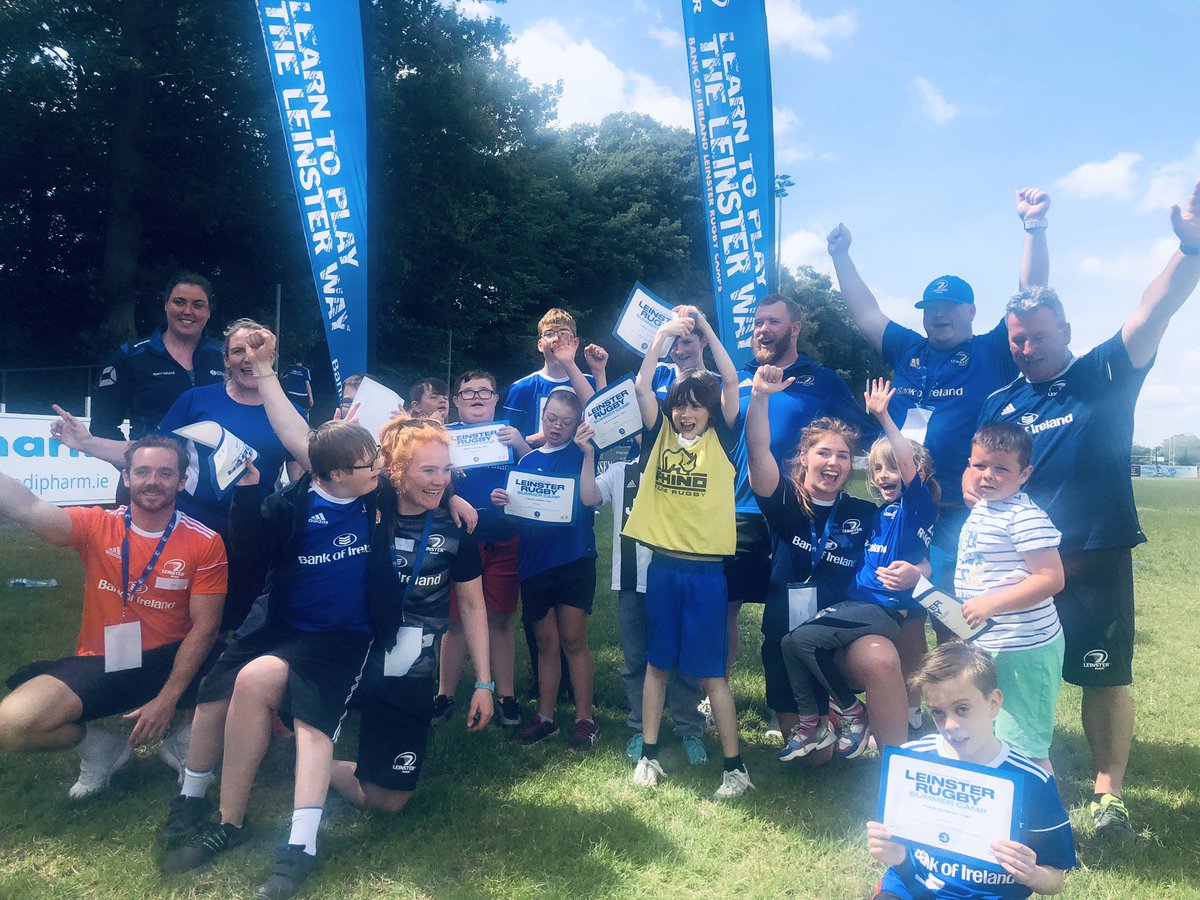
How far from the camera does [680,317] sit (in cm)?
413

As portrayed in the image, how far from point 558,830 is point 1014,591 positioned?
2.11 m

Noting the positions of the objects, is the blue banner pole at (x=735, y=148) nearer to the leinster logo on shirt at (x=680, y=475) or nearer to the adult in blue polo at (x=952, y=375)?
the adult in blue polo at (x=952, y=375)

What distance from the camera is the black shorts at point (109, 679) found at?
3525 mm

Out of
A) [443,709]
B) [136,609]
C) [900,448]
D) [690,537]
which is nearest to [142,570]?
[136,609]

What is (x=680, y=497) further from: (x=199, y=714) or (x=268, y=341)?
(x=199, y=714)

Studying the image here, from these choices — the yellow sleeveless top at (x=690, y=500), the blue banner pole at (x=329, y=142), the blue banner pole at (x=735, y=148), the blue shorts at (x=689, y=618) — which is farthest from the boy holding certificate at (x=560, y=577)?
the blue banner pole at (x=329, y=142)

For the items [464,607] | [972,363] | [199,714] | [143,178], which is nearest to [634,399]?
[464,607]

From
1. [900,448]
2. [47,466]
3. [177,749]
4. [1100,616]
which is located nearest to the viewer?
[1100,616]

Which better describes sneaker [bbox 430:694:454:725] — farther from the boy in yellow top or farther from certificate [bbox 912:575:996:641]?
certificate [bbox 912:575:996:641]

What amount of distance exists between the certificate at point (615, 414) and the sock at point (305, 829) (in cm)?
212

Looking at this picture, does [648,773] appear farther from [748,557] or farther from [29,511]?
[29,511]

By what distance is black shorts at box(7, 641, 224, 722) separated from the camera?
11.6 ft

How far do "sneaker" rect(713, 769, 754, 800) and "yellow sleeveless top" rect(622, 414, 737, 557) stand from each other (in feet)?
3.38

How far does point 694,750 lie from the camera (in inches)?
168
